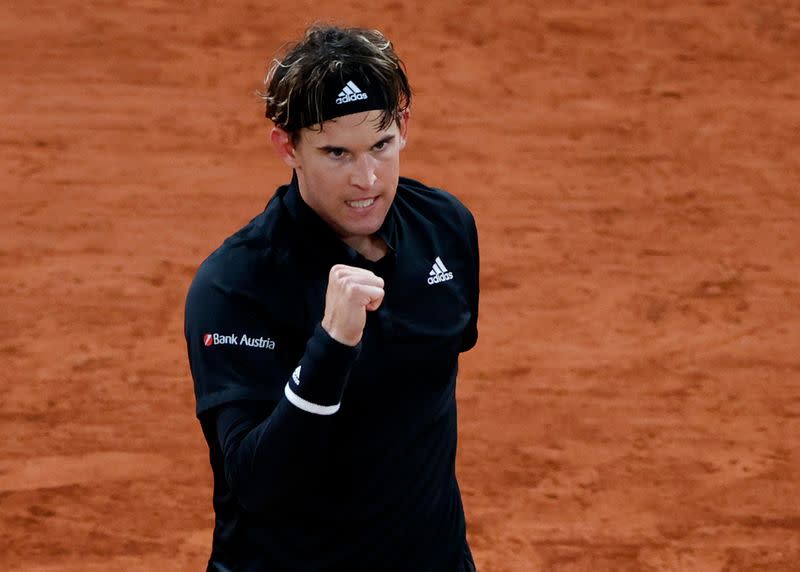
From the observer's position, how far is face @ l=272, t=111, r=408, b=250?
2861 millimetres

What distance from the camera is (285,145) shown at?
2.98 metres

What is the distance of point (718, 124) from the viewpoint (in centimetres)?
834

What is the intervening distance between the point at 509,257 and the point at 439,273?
13.5ft

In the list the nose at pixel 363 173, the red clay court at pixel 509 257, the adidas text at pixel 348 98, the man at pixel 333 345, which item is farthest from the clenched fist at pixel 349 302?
the red clay court at pixel 509 257

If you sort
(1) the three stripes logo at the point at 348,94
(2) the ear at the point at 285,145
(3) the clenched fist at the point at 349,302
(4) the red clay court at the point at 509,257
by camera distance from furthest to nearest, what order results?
(4) the red clay court at the point at 509,257, (2) the ear at the point at 285,145, (1) the three stripes logo at the point at 348,94, (3) the clenched fist at the point at 349,302

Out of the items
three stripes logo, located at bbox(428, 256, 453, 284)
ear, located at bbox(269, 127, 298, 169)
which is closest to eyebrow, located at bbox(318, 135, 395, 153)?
ear, located at bbox(269, 127, 298, 169)

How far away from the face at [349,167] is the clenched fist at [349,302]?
0.31 metres

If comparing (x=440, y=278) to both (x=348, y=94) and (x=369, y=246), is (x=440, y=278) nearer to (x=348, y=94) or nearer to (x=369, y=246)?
(x=369, y=246)

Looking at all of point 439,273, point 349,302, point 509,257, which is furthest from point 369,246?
point 509,257

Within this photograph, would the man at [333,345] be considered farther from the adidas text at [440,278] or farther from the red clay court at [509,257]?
the red clay court at [509,257]

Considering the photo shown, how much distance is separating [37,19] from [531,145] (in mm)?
3556

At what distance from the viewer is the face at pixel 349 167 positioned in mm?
2861

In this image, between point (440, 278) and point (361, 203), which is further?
point (440, 278)

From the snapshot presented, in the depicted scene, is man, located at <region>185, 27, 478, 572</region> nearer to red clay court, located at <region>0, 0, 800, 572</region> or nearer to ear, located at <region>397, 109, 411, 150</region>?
ear, located at <region>397, 109, 411, 150</region>
